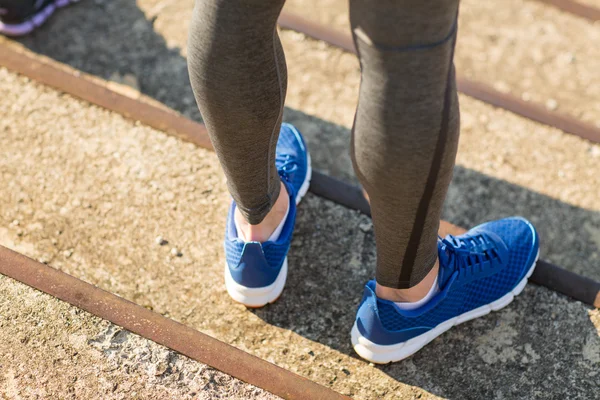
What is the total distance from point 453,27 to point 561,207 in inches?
44.9

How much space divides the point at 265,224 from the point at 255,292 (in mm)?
154

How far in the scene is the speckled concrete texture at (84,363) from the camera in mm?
1277

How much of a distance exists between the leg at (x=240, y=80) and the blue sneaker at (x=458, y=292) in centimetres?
37

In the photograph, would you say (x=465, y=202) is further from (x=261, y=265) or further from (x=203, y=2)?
(x=203, y=2)

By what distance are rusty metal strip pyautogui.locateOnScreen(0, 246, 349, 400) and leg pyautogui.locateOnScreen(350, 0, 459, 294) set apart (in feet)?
1.36

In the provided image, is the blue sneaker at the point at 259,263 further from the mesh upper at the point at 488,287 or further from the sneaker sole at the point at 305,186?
the mesh upper at the point at 488,287

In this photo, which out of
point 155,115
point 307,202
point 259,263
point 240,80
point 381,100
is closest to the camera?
point 381,100

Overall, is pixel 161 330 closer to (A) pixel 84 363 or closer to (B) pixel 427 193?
(A) pixel 84 363

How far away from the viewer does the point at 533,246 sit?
1479mm

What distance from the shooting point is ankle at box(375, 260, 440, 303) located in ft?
4.17

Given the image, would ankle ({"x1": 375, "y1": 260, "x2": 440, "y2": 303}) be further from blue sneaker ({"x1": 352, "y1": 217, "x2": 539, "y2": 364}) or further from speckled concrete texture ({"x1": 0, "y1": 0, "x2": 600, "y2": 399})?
speckled concrete texture ({"x1": 0, "y1": 0, "x2": 600, "y2": 399})

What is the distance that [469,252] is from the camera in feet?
4.54

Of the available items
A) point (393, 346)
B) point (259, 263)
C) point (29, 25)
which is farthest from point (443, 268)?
point (29, 25)

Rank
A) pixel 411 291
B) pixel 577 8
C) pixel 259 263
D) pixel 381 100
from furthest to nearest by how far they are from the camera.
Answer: pixel 577 8 < pixel 259 263 < pixel 411 291 < pixel 381 100
